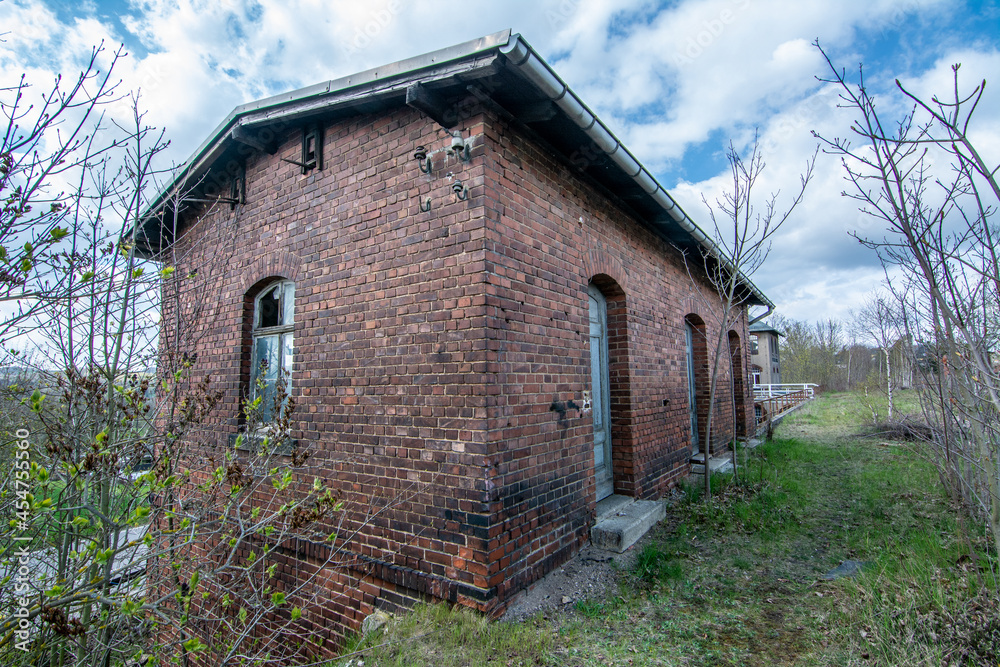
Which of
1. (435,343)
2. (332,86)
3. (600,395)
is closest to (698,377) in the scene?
(600,395)

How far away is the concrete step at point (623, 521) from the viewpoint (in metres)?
4.28

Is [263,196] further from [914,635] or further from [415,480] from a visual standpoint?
[914,635]

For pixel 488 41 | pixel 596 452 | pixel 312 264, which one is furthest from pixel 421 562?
pixel 488 41

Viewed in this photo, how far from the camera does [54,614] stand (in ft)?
6.18

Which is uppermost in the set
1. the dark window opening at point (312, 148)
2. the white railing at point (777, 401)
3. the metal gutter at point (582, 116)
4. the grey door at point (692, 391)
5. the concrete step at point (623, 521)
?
the dark window opening at point (312, 148)

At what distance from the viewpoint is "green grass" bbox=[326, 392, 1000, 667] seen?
281cm

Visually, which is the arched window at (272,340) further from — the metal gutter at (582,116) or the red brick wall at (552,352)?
the metal gutter at (582,116)

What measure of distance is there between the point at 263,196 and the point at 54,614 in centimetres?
426

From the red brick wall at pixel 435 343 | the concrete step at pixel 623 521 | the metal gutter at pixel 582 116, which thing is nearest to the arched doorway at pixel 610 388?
the concrete step at pixel 623 521

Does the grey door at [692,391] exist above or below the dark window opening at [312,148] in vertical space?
below

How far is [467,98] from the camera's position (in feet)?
12.2

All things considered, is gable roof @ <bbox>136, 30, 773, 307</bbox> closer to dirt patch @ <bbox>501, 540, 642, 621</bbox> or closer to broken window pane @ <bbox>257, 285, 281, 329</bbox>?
broken window pane @ <bbox>257, 285, 281, 329</bbox>

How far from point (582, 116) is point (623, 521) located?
11.8 feet

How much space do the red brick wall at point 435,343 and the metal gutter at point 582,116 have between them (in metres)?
0.48
